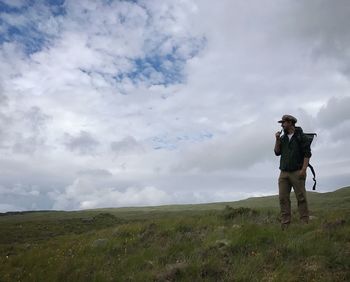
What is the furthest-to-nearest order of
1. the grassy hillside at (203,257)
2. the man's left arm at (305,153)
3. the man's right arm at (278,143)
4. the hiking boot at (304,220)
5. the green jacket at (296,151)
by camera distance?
the man's right arm at (278,143) → the hiking boot at (304,220) → the green jacket at (296,151) → the man's left arm at (305,153) → the grassy hillside at (203,257)

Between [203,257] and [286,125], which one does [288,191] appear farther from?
[203,257]

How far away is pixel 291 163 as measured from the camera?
1068 cm

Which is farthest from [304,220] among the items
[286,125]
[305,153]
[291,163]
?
[286,125]

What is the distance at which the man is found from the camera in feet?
34.6

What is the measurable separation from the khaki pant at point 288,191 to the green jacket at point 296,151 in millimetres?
189

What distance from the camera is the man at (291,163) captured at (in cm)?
1053

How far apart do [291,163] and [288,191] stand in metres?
0.82

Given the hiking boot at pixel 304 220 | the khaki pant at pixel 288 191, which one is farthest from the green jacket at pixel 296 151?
the hiking boot at pixel 304 220

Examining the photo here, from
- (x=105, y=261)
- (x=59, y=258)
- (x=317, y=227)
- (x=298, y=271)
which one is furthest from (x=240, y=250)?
(x=59, y=258)

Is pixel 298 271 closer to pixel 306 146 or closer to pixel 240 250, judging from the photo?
pixel 240 250

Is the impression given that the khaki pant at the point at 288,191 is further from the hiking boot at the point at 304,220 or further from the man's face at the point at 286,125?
the man's face at the point at 286,125

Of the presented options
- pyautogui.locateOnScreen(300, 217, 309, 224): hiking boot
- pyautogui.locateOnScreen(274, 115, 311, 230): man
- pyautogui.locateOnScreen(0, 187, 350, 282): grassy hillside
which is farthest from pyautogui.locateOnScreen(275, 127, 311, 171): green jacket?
pyautogui.locateOnScreen(0, 187, 350, 282): grassy hillside

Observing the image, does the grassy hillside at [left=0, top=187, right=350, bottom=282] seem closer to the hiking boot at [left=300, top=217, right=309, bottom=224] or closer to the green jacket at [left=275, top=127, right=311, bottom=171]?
the hiking boot at [left=300, top=217, right=309, bottom=224]

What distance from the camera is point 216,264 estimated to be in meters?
7.80
